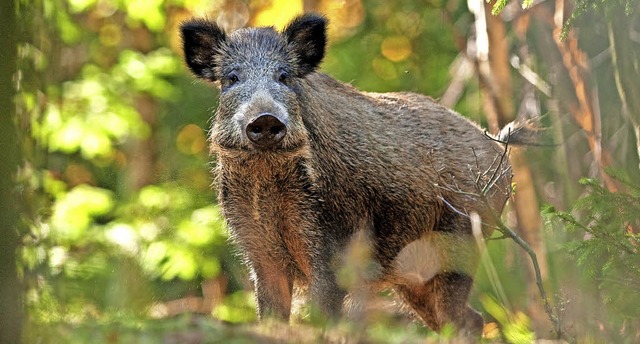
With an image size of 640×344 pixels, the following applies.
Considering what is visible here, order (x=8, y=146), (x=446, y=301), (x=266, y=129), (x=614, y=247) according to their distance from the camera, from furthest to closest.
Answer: (x=446, y=301)
(x=266, y=129)
(x=614, y=247)
(x=8, y=146)

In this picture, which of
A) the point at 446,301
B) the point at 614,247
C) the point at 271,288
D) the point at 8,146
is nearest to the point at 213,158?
the point at 271,288

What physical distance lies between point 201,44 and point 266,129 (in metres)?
1.08

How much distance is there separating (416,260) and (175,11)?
657 centimetres

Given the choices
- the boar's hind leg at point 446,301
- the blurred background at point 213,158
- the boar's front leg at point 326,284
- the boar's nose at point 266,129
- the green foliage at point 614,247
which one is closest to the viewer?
the blurred background at point 213,158

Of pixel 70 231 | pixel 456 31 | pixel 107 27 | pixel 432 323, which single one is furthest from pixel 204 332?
pixel 107 27

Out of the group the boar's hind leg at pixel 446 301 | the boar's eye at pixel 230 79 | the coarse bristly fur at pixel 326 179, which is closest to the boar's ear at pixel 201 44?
the coarse bristly fur at pixel 326 179

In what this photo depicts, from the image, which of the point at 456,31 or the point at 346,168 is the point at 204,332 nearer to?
the point at 346,168

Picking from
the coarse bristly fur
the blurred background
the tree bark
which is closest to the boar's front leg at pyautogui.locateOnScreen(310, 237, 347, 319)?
the coarse bristly fur

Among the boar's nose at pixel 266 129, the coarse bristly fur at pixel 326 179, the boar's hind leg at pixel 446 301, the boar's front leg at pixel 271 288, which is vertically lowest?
the boar's hind leg at pixel 446 301

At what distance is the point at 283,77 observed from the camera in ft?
18.1

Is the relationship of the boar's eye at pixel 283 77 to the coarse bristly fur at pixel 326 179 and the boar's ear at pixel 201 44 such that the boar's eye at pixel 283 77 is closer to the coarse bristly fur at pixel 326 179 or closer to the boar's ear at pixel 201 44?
the coarse bristly fur at pixel 326 179

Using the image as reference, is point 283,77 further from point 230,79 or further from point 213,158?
point 213,158

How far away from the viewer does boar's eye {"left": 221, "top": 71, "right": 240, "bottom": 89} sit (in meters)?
5.47

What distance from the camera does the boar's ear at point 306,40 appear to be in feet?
18.7
